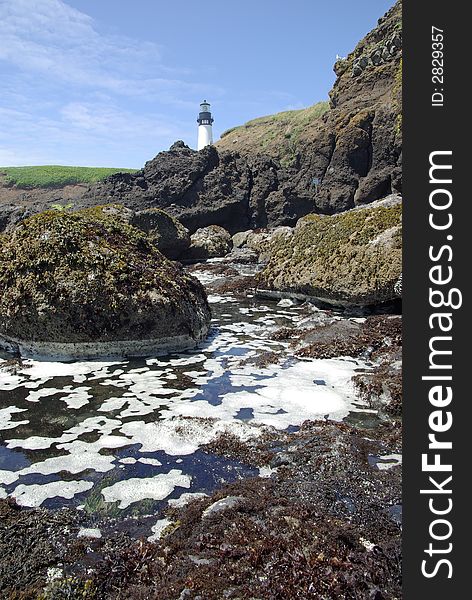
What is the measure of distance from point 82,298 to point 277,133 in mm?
64976

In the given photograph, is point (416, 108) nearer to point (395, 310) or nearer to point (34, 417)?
point (34, 417)

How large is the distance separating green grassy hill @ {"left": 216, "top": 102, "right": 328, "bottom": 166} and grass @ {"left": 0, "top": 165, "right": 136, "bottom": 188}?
2153cm

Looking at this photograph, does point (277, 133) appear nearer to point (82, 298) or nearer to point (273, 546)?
point (82, 298)

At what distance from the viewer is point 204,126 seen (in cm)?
10069

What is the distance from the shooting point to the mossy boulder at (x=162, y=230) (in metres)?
25.2

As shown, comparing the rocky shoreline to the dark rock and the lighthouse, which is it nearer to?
the dark rock

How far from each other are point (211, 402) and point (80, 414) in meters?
1.88

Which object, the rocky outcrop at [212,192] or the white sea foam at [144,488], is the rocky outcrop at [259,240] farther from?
the white sea foam at [144,488]

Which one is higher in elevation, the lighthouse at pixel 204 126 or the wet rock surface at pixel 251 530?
the lighthouse at pixel 204 126

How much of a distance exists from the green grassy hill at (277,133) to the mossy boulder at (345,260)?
132 ft

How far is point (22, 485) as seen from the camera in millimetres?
4805

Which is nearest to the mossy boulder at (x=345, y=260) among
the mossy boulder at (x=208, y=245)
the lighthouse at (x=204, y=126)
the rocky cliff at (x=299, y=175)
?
the mossy boulder at (x=208, y=245)

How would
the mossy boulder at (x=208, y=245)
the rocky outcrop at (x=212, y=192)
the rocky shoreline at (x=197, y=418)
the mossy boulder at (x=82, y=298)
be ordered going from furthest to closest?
the rocky outcrop at (x=212, y=192) < the mossy boulder at (x=208, y=245) < the mossy boulder at (x=82, y=298) < the rocky shoreline at (x=197, y=418)

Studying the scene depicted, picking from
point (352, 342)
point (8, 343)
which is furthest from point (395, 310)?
point (8, 343)
